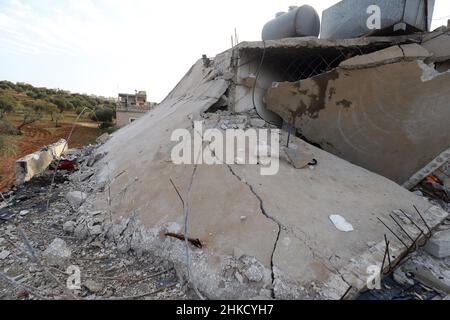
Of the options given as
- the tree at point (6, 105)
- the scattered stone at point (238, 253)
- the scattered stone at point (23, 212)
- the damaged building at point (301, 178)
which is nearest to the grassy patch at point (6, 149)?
the tree at point (6, 105)

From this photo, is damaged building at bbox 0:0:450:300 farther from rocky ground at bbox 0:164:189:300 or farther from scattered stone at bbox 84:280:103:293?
scattered stone at bbox 84:280:103:293

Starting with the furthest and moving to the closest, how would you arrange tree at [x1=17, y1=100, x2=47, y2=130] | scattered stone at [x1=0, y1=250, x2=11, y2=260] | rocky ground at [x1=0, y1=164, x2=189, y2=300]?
tree at [x1=17, y1=100, x2=47, y2=130], scattered stone at [x1=0, y1=250, x2=11, y2=260], rocky ground at [x1=0, y1=164, x2=189, y2=300]

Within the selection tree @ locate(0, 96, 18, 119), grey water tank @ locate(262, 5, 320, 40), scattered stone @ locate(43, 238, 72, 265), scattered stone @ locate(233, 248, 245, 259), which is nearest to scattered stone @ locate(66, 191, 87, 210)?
scattered stone @ locate(43, 238, 72, 265)

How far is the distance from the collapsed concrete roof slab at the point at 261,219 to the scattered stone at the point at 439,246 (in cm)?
19

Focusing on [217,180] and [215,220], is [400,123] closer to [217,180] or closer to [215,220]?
[217,180]

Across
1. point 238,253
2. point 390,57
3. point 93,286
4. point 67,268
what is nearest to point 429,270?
point 238,253

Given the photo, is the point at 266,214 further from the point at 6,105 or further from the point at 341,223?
the point at 6,105

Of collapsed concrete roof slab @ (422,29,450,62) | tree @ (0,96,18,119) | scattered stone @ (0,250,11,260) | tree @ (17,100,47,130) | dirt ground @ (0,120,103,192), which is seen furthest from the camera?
tree @ (17,100,47,130)

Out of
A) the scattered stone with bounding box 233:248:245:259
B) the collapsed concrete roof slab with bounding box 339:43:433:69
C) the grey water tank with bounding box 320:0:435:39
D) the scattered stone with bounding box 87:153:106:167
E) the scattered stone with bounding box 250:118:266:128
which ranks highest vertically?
the grey water tank with bounding box 320:0:435:39

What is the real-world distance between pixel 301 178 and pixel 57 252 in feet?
6.87

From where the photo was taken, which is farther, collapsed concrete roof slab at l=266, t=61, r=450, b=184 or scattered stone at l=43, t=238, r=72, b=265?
collapsed concrete roof slab at l=266, t=61, r=450, b=184

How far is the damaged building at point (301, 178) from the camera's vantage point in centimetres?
171

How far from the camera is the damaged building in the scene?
1.71 metres

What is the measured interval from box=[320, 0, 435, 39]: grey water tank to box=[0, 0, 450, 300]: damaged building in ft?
0.11
